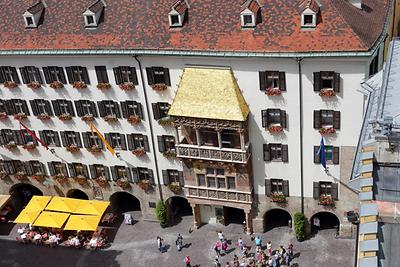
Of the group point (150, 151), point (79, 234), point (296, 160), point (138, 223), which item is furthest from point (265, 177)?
point (79, 234)

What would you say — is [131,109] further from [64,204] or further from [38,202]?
[38,202]

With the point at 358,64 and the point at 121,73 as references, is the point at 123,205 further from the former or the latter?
the point at 358,64

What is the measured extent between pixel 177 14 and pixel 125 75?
278 inches

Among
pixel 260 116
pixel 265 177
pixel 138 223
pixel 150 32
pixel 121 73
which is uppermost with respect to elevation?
pixel 150 32

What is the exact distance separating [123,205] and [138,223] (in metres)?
3.42

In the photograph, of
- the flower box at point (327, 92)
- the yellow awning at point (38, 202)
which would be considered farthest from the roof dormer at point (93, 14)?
the yellow awning at point (38, 202)

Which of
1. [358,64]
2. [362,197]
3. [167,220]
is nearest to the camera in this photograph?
[362,197]

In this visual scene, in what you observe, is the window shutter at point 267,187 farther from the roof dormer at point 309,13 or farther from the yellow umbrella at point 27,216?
the yellow umbrella at point 27,216

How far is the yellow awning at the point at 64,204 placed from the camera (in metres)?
54.7

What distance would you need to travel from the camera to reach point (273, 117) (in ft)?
148

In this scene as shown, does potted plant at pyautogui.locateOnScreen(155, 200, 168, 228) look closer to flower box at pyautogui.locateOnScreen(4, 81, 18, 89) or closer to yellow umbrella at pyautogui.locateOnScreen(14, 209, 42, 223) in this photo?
yellow umbrella at pyautogui.locateOnScreen(14, 209, 42, 223)

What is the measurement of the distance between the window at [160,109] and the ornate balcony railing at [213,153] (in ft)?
9.71

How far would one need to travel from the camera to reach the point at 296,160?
A: 152 ft

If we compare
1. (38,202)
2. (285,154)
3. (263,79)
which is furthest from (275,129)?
(38,202)
